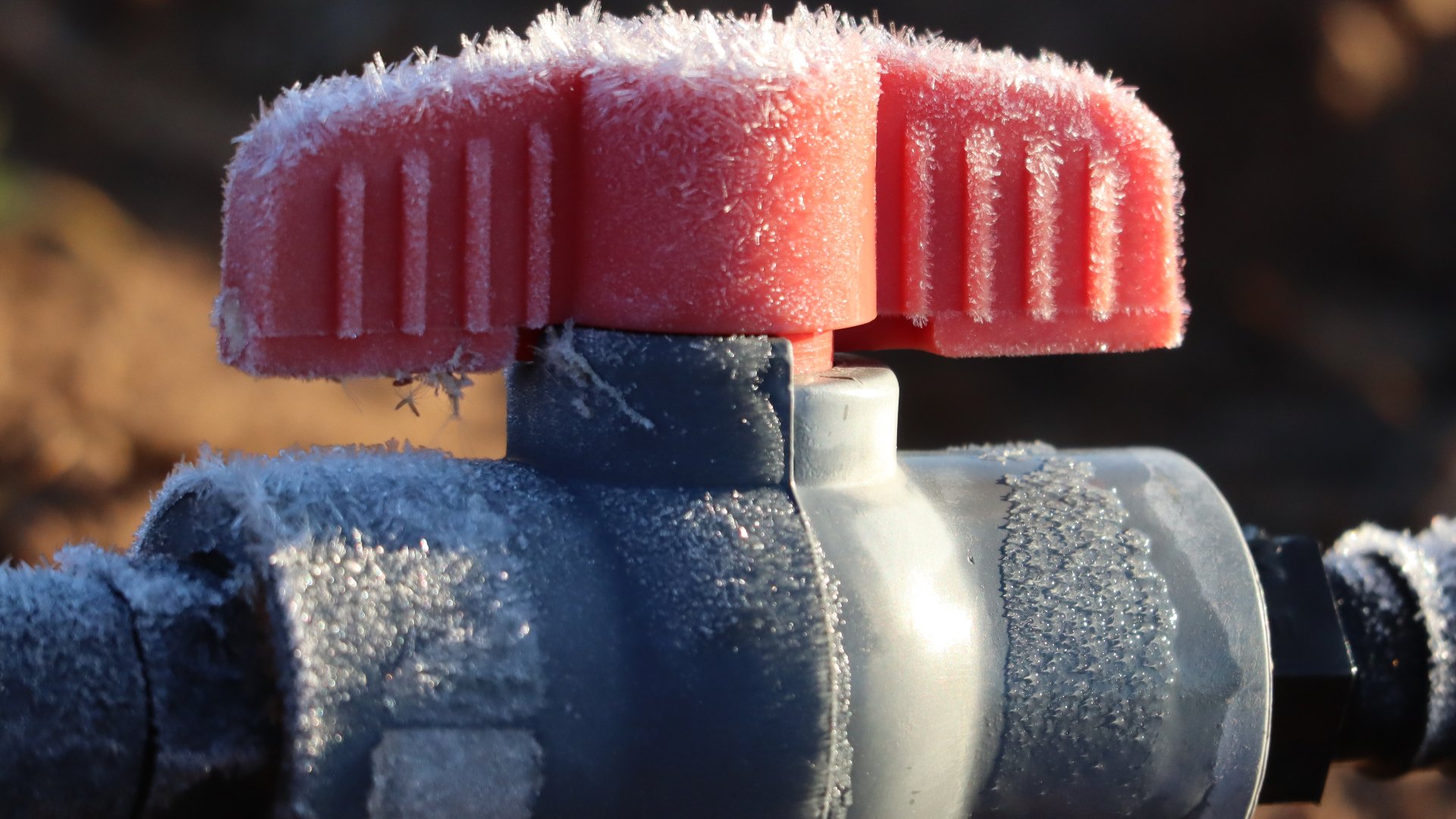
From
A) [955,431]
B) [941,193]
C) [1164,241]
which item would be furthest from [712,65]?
[955,431]

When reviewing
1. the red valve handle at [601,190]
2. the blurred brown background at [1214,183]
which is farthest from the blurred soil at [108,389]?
the red valve handle at [601,190]

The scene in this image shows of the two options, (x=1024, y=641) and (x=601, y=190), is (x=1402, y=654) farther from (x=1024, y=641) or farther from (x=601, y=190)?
(x=601, y=190)

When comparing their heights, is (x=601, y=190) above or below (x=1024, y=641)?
above

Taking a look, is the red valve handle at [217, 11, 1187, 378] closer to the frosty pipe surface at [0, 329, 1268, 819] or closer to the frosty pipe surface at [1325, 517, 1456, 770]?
the frosty pipe surface at [0, 329, 1268, 819]

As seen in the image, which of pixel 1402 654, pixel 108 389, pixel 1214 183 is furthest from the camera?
pixel 1214 183

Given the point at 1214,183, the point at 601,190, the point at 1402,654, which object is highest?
the point at 1214,183

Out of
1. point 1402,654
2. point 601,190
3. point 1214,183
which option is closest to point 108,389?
point 601,190

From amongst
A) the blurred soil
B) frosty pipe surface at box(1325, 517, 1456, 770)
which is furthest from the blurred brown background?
frosty pipe surface at box(1325, 517, 1456, 770)
